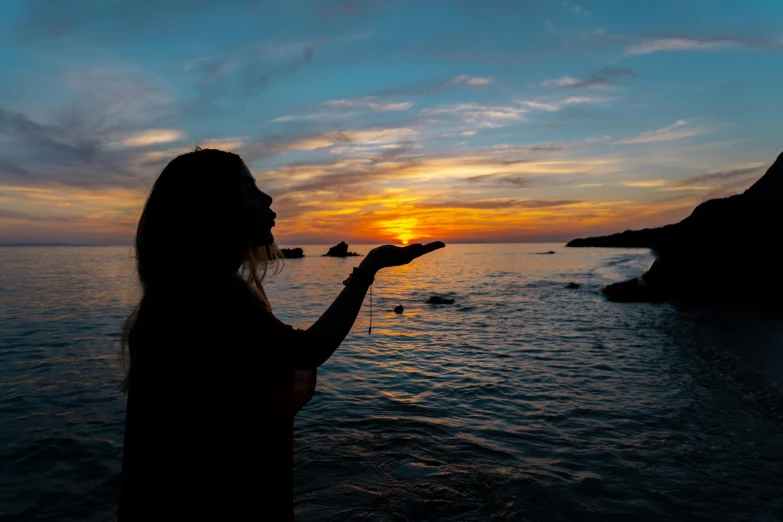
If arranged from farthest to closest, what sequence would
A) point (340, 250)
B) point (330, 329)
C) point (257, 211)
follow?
point (340, 250)
point (257, 211)
point (330, 329)

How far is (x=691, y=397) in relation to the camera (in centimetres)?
940

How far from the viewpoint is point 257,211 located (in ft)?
6.77

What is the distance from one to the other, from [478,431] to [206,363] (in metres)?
7.02

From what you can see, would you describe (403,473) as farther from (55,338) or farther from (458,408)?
(55,338)

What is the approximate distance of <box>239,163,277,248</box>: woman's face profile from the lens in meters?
2.04

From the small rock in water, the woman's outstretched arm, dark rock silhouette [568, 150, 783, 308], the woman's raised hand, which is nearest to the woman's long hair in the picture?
the woman's outstretched arm

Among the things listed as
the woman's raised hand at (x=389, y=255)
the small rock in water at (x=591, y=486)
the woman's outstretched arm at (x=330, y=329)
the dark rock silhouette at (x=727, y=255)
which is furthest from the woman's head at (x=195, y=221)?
the dark rock silhouette at (x=727, y=255)

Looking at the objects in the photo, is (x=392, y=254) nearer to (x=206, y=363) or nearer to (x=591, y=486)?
(x=206, y=363)

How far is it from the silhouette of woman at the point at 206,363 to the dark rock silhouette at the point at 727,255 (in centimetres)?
2403

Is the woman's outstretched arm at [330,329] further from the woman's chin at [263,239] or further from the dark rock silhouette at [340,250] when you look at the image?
the dark rock silhouette at [340,250]

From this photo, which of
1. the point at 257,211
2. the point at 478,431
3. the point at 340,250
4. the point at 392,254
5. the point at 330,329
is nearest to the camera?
the point at 330,329

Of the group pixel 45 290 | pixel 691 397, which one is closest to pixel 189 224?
pixel 691 397

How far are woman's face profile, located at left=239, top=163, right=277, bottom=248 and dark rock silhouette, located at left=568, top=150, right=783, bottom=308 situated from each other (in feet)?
78.6

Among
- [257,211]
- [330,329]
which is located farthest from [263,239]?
[330,329]
